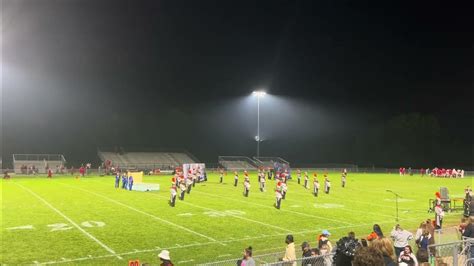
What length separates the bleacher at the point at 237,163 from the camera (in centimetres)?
6431

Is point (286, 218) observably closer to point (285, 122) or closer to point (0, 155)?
point (0, 155)

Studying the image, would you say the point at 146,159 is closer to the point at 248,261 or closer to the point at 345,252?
the point at 248,261

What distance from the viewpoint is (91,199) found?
82.3 ft

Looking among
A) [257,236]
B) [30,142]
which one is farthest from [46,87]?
[257,236]

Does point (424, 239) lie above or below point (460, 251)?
below

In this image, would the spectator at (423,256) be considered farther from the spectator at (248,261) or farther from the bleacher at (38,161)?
the bleacher at (38,161)

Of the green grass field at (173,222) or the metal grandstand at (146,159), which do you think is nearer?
the green grass field at (173,222)

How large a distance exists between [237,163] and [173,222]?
49057mm

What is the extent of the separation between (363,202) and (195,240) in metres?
13.2

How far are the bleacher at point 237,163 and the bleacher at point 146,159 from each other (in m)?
4.26

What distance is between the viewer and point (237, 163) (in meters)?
66.5

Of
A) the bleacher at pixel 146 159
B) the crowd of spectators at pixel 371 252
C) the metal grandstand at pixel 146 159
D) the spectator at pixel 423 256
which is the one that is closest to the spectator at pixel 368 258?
the crowd of spectators at pixel 371 252

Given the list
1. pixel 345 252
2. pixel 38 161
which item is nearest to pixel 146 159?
pixel 38 161

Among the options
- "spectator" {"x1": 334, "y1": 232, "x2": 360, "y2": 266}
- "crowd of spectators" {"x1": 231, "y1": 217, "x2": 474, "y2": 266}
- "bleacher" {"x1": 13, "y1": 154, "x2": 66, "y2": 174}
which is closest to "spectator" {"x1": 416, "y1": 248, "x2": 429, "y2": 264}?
"crowd of spectators" {"x1": 231, "y1": 217, "x2": 474, "y2": 266}
